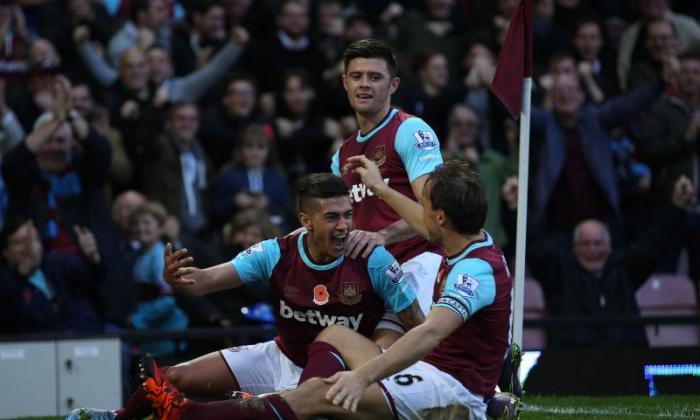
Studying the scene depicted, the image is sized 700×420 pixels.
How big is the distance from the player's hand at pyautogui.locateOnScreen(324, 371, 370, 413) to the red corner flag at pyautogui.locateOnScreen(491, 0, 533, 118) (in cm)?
297

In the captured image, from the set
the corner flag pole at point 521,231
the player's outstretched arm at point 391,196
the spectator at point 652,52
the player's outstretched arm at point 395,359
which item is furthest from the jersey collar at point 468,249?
the spectator at point 652,52

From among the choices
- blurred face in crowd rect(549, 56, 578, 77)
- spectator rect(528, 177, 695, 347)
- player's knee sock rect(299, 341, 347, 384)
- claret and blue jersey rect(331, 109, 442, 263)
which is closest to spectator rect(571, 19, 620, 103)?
blurred face in crowd rect(549, 56, 578, 77)

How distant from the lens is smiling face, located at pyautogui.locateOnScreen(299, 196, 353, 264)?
7262 millimetres

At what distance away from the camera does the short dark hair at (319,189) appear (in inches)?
286

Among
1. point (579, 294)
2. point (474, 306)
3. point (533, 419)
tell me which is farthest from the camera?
point (579, 294)

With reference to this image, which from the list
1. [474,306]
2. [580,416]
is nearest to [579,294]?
[580,416]

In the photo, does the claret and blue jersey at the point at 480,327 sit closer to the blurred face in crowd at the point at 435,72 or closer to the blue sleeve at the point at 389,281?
the blue sleeve at the point at 389,281

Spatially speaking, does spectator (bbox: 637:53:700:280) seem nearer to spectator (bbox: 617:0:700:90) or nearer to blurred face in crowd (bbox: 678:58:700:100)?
blurred face in crowd (bbox: 678:58:700:100)

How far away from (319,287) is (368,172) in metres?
0.69

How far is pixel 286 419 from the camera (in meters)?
6.48

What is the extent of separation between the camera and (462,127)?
1266cm

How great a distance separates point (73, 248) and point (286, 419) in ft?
17.7

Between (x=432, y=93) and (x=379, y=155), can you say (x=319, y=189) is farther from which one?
(x=432, y=93)

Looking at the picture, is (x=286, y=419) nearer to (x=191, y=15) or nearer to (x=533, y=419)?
(x=533, y=419)
